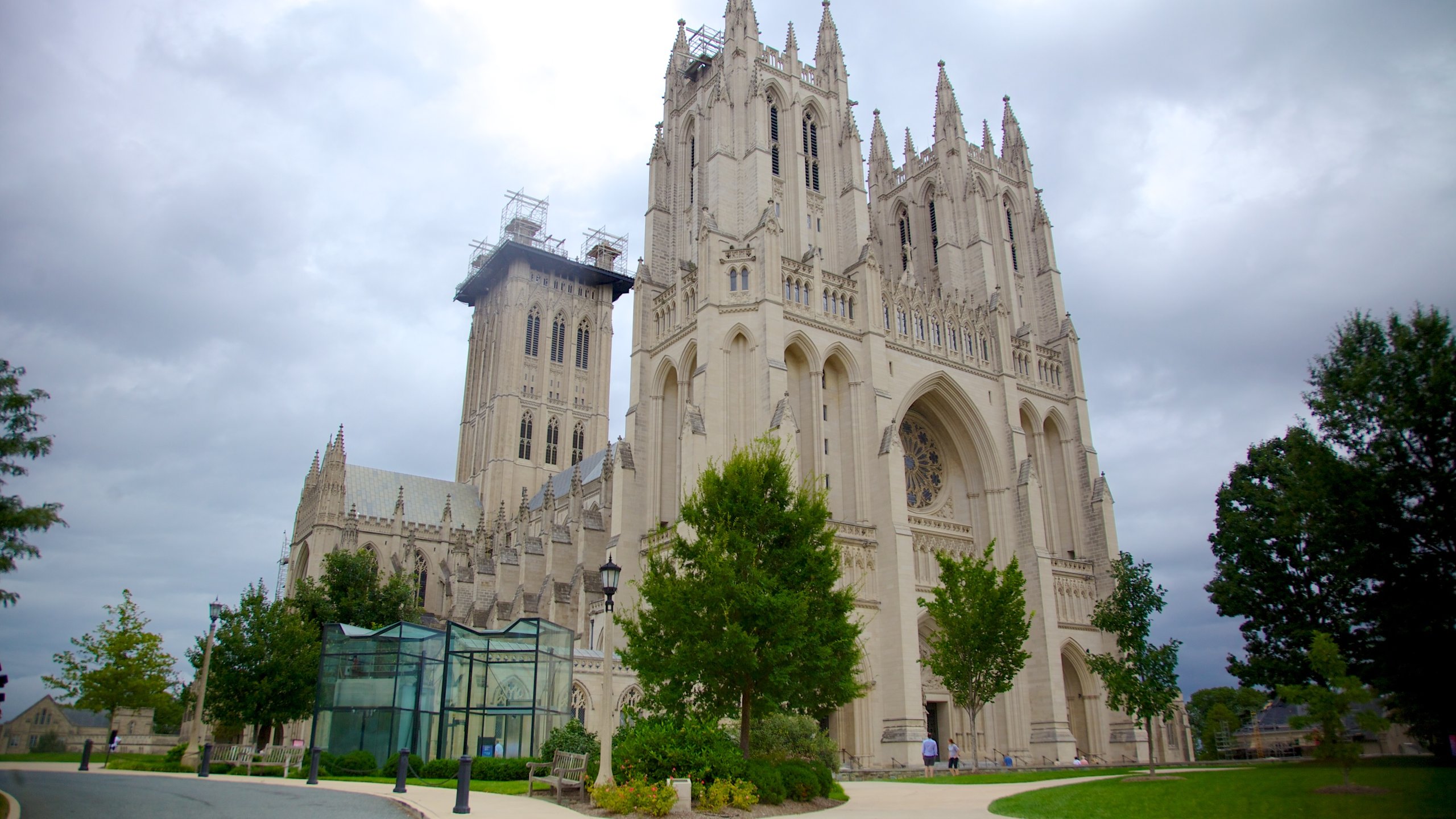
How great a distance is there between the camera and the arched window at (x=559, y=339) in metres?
77.2

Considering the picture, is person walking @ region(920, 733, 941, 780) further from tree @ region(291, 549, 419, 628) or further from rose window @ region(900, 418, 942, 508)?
tree @ region(291, 549, 419, 628)

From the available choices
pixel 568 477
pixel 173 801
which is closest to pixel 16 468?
pixel 173 801

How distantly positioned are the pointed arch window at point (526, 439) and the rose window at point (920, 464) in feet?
130

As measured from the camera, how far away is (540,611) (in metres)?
42.2

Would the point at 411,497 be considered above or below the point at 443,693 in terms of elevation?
above

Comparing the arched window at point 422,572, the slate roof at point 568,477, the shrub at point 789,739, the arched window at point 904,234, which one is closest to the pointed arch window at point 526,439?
the slate roof at point 568,477

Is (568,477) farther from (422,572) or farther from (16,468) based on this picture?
(16,468)

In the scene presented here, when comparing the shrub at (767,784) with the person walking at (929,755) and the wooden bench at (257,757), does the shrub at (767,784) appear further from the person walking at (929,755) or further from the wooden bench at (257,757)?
the wooden bench at (257,757)

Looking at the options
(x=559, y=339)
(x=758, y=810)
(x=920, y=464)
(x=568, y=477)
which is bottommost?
(x=758, y=810)

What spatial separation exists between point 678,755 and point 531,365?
62.8m

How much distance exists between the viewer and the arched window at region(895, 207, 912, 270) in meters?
49.5

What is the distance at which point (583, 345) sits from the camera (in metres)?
79.6

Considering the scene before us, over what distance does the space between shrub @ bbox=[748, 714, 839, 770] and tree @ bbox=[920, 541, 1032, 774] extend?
600 cm

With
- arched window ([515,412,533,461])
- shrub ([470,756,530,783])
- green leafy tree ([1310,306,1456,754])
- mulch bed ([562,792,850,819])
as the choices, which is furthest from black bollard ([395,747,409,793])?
arched window ([515,412,533,461])
